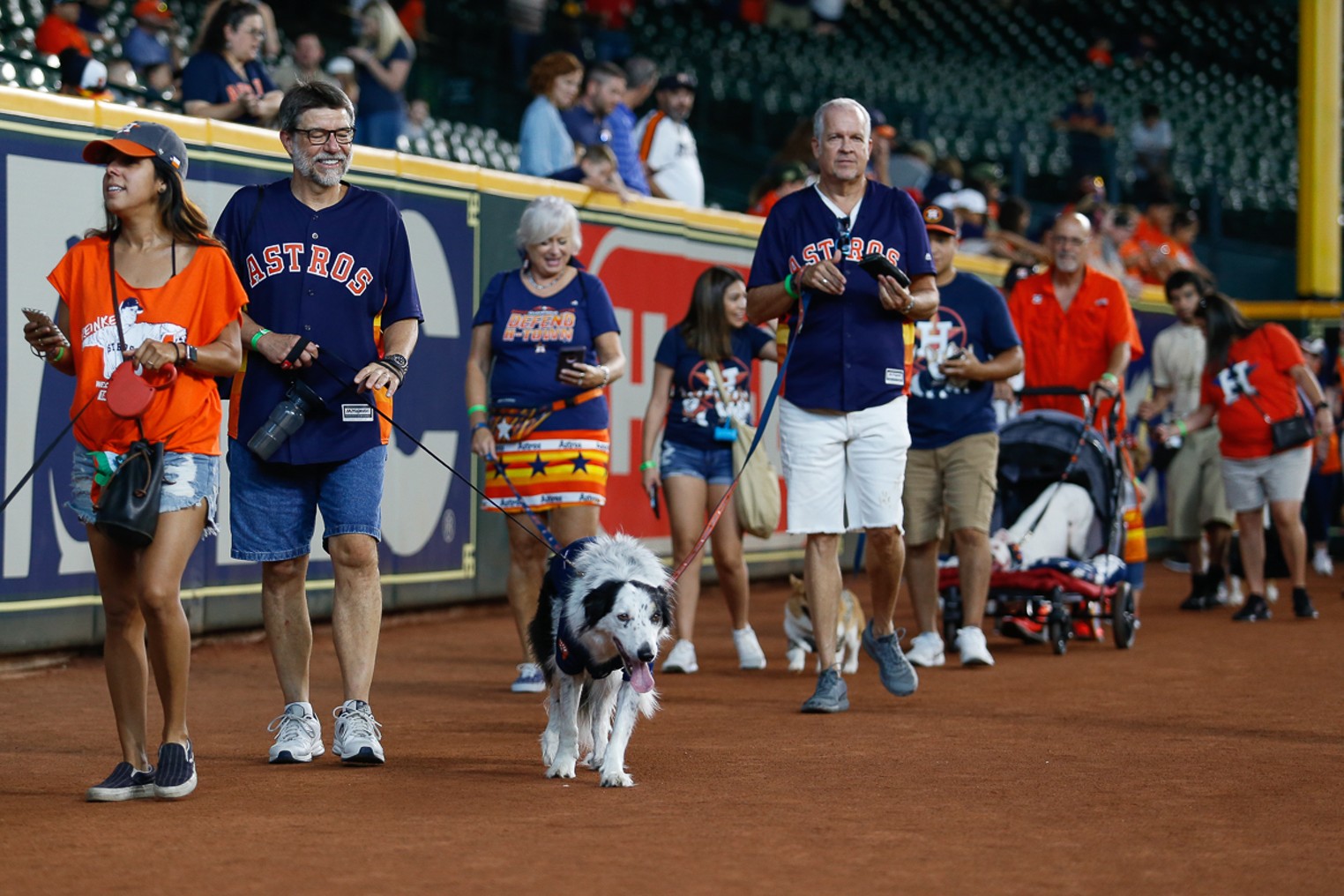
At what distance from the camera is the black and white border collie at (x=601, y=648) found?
5.96 m

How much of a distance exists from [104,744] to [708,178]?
1574 cm

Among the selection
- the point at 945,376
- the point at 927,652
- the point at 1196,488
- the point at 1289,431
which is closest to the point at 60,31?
the point at 945,376

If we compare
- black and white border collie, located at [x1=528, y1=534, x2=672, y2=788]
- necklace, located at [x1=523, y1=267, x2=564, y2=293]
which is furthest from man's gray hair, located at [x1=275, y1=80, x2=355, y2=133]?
necklace, located at [x1=523, y1=267, x2=564, y2=293]

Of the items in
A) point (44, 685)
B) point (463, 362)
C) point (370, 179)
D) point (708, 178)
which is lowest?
point (44, 685)

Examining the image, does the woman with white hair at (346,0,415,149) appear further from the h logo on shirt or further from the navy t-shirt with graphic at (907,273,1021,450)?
the h logo on shirt

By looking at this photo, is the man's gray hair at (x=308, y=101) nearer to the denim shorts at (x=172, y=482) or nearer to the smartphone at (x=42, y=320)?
the smartphone at (x=42, y=320)

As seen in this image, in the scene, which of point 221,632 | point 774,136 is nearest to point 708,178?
point 774,136

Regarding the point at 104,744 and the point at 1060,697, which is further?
the point at 1060,697

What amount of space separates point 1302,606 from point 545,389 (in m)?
6.73

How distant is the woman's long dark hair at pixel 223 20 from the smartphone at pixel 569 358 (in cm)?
375

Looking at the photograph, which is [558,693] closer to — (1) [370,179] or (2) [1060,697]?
(2) [1060,697]

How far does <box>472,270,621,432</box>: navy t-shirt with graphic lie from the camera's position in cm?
862

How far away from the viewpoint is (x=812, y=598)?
7.98m

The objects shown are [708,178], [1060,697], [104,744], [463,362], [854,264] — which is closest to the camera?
[104,744]
